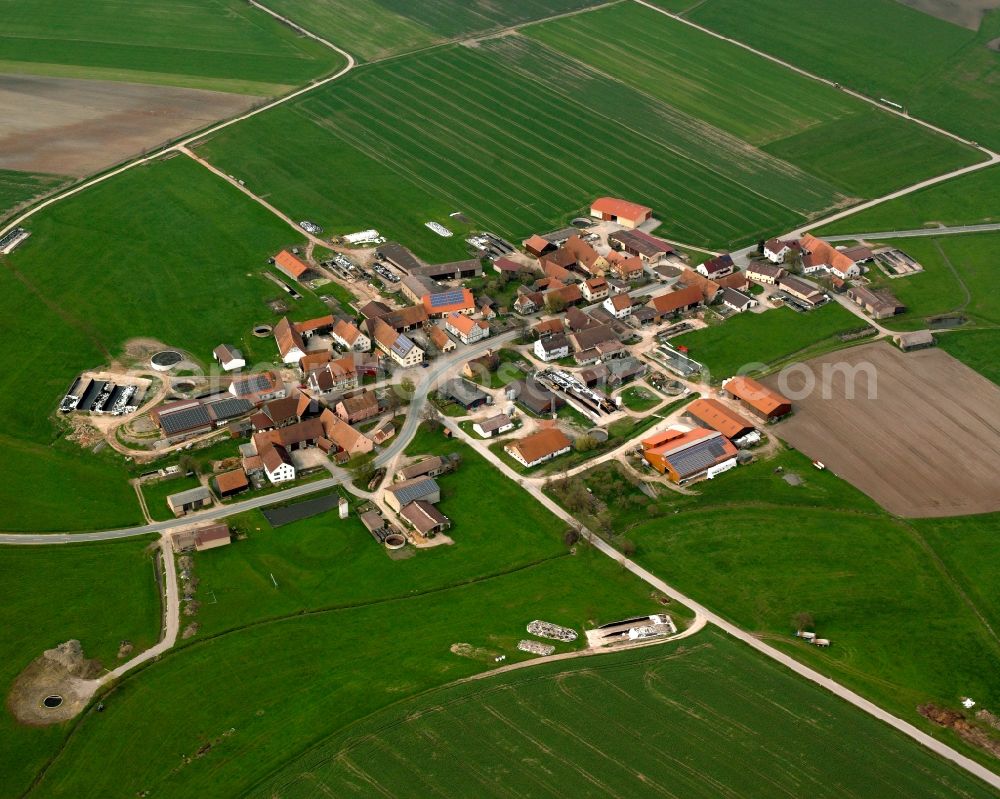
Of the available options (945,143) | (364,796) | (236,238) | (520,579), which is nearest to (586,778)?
(364,796)

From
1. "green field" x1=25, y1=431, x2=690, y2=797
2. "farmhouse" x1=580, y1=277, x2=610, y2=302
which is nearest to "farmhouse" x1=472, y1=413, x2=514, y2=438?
"green field" x1=25, y1=431, x2=690, y2=797

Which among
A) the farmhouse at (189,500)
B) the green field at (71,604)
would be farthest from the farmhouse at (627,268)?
the green field at (71,604)

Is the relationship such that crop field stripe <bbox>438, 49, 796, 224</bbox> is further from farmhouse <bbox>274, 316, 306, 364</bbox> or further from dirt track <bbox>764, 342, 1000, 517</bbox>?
farmhouse <bbox>274, 316, 306, 364</bbox>

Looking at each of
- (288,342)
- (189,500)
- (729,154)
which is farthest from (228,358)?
(729,154)

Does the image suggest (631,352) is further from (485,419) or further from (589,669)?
(589,669)

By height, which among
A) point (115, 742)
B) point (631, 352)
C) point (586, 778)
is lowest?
point (115, 742)

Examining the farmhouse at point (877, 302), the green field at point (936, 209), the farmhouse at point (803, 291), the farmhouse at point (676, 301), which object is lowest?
the farmhouse at point (676, 301)

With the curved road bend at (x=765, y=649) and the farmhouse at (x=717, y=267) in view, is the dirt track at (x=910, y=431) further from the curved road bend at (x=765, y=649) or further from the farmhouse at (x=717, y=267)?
the curved road bend at (x=765, y=649)
